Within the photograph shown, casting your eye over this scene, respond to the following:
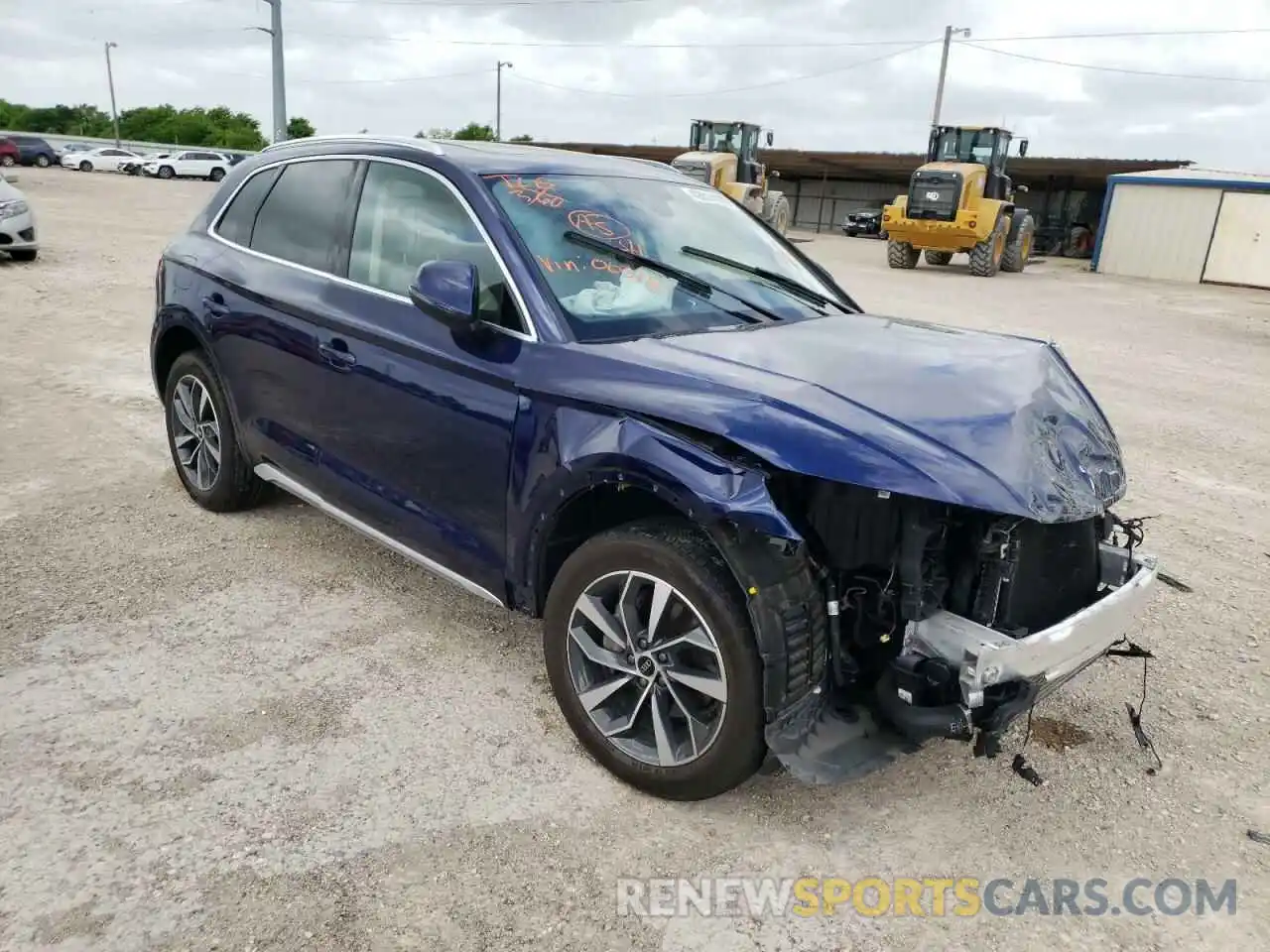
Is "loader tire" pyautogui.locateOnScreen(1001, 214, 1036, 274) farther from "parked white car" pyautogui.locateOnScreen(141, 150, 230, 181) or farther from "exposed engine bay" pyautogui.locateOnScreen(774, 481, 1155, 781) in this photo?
"parked white car" pyautogui.locateOnScreen(141, 150, 230, 181)

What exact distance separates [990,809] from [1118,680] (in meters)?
1.10

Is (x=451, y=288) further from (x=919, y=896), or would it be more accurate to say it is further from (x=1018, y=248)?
(x=1018, y=248)

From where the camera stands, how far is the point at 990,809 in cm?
285

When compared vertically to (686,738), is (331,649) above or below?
below

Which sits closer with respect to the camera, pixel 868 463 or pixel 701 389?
pixel 868 463

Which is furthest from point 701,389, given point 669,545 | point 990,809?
point 990,809

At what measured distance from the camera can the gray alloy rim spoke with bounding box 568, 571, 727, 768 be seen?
8.61 ft

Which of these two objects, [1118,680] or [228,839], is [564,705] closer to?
[228,839]

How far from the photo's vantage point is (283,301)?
12.6ft

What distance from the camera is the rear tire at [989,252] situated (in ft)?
67.9

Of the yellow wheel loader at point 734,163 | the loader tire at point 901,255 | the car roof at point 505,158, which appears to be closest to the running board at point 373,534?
the car roof at point 505,158

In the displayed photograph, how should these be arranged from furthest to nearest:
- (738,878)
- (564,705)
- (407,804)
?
(564,705) → (407,804) → (738,878)

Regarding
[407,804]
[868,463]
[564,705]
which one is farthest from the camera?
[564,705]

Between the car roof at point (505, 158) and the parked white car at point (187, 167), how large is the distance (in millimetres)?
46379
